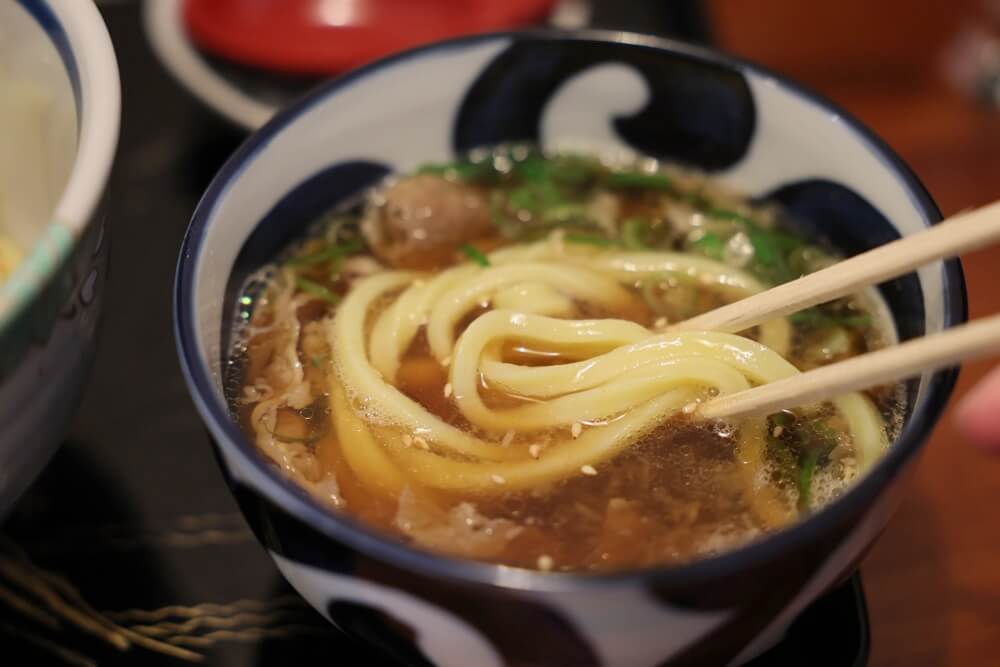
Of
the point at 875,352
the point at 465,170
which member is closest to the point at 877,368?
the point at 875,352

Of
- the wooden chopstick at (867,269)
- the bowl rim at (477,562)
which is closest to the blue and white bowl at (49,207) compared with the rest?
the bowl rim at (477,562)

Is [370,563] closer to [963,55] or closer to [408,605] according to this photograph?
[408,605]

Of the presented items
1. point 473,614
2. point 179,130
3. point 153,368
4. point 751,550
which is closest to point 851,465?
point 751,550

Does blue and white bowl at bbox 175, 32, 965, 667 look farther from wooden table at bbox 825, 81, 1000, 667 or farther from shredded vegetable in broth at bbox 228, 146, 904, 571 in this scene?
wooden table at bbox 825, 81, 1000, 667

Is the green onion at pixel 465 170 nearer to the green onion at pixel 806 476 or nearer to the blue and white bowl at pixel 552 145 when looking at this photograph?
the blue and white bowl at pixel 552 145

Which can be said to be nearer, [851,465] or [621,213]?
[851,465]

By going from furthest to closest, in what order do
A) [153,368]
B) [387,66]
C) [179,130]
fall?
[179,130]
[153,368]
[387,66]
